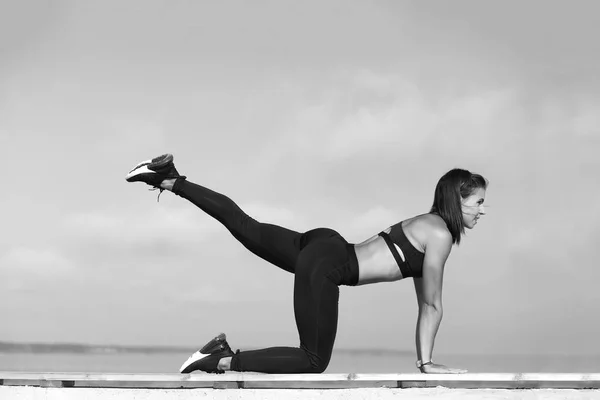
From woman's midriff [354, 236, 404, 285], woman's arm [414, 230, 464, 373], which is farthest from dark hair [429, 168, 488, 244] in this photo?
woman's midriff [354, 236, 404, 285]

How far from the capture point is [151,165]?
197 inches

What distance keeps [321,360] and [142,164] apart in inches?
73.9

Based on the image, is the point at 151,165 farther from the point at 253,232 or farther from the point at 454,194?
the point at 454,194

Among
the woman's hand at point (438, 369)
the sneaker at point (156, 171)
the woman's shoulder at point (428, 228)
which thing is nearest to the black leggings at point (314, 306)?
the woman's shoulder at point (428, 228)

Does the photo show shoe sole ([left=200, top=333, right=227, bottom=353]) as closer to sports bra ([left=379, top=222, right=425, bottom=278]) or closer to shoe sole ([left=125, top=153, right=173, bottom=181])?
sports bra ([left=379, top=222, right=425, bottom=278])

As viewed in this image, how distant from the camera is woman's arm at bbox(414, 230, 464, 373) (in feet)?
14.0

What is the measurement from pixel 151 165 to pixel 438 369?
91.3 inches

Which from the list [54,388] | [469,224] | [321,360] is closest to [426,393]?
[321,360]

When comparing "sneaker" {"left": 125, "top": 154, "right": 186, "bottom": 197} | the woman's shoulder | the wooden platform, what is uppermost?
"sneaker" {"left": 125, "top": 154, "right": 186, "bottom": 197}

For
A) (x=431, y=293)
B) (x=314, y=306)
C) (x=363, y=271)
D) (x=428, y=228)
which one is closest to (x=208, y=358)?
(x=314, y=306)

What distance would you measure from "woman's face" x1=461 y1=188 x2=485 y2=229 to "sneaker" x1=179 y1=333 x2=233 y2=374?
1631 millimetres

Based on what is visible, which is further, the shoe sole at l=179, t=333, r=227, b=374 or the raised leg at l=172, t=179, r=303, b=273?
the raised leg at l=172, t=179, r=303, b=273

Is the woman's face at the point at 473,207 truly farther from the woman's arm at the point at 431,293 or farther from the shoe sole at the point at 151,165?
the shoe sole at the point at 151,165

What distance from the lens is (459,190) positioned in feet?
14.4
